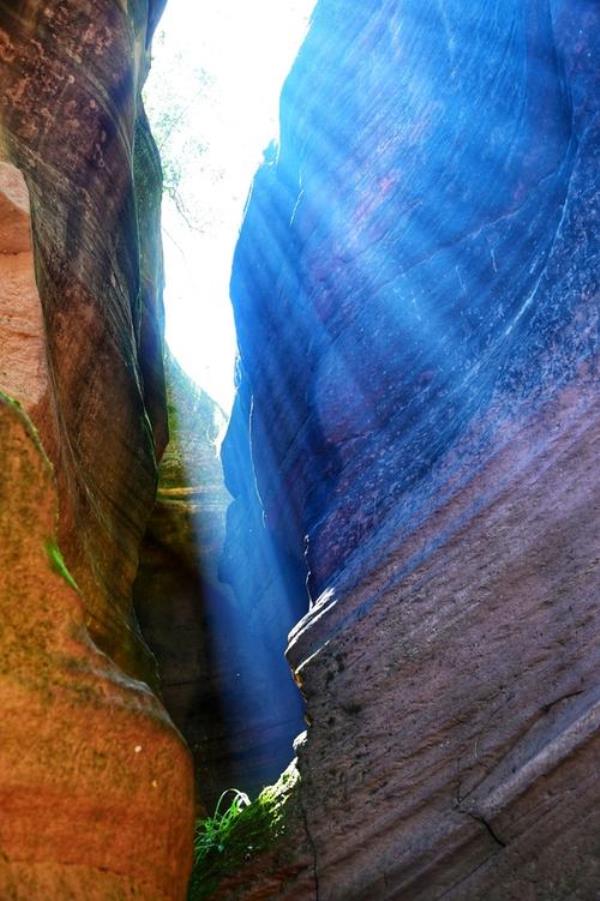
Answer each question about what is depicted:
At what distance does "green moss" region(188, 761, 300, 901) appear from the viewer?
20.9 ft

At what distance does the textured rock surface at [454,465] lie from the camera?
18.3 ft

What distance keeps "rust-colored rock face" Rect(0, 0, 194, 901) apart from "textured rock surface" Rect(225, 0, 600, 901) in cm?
194

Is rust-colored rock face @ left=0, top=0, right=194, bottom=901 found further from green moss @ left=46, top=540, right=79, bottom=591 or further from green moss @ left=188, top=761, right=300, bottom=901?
green moss @ left=188, top=761, right=300, bottom=901

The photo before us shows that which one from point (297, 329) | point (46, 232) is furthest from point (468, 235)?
point (46, 232)

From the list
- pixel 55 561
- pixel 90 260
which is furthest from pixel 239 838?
pixel 90 260

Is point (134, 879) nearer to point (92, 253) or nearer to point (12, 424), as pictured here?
point (12, 424)

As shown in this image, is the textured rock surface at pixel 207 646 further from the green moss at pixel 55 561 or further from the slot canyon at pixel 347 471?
the green moss at pixel 55 561

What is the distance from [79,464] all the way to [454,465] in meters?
3.47

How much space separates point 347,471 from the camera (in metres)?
8.69

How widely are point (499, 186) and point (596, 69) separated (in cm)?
178

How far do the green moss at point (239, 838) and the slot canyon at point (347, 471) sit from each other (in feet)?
0.12

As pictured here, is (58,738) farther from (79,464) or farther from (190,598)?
(190,598)

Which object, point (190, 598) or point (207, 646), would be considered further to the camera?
point (190, 598)

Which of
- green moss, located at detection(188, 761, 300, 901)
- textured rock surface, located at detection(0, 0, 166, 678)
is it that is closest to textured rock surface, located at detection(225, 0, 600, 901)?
green moss, located at detection(188, 761, 300, 901)
